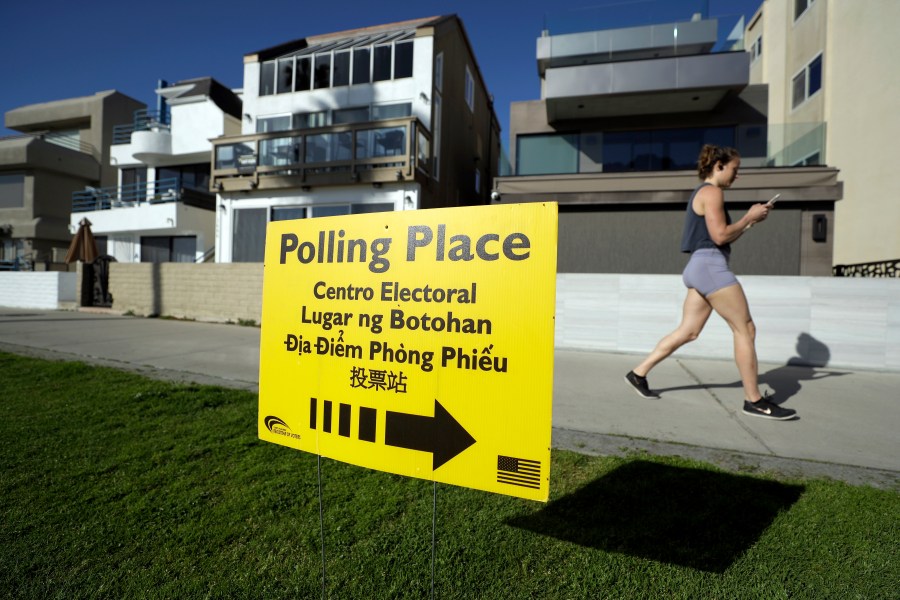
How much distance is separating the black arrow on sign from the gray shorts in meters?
2.97

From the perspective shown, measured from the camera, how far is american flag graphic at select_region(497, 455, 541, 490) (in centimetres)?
150

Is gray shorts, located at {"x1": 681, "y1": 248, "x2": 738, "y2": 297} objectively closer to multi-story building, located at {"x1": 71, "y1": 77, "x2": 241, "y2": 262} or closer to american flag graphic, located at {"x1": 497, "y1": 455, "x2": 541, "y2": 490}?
american flag graphic, located at {"x1": 497, "y1": 455, "x2": 541, "y2": 490}

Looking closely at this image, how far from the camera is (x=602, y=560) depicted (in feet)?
5.86

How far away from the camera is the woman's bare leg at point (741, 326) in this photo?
349 centimetres

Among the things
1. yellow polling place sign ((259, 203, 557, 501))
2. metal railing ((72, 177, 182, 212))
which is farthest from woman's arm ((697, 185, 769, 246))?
metal railing ((72, 177, 182, 212))

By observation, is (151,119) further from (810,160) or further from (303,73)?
(810,160)

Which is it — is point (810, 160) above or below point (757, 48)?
below

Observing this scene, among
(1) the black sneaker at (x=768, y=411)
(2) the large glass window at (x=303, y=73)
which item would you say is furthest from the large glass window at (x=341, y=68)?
(1) the black sneaker at (x=768, y=411)

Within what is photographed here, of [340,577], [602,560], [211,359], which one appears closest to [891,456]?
[602,560]

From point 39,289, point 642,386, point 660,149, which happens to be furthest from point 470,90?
point 39,289

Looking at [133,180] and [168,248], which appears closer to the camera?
[168,248]

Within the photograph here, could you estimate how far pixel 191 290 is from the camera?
41.9 feet

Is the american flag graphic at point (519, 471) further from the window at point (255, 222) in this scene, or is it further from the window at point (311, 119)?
the window at point (311, 119)

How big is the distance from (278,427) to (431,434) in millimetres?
800
